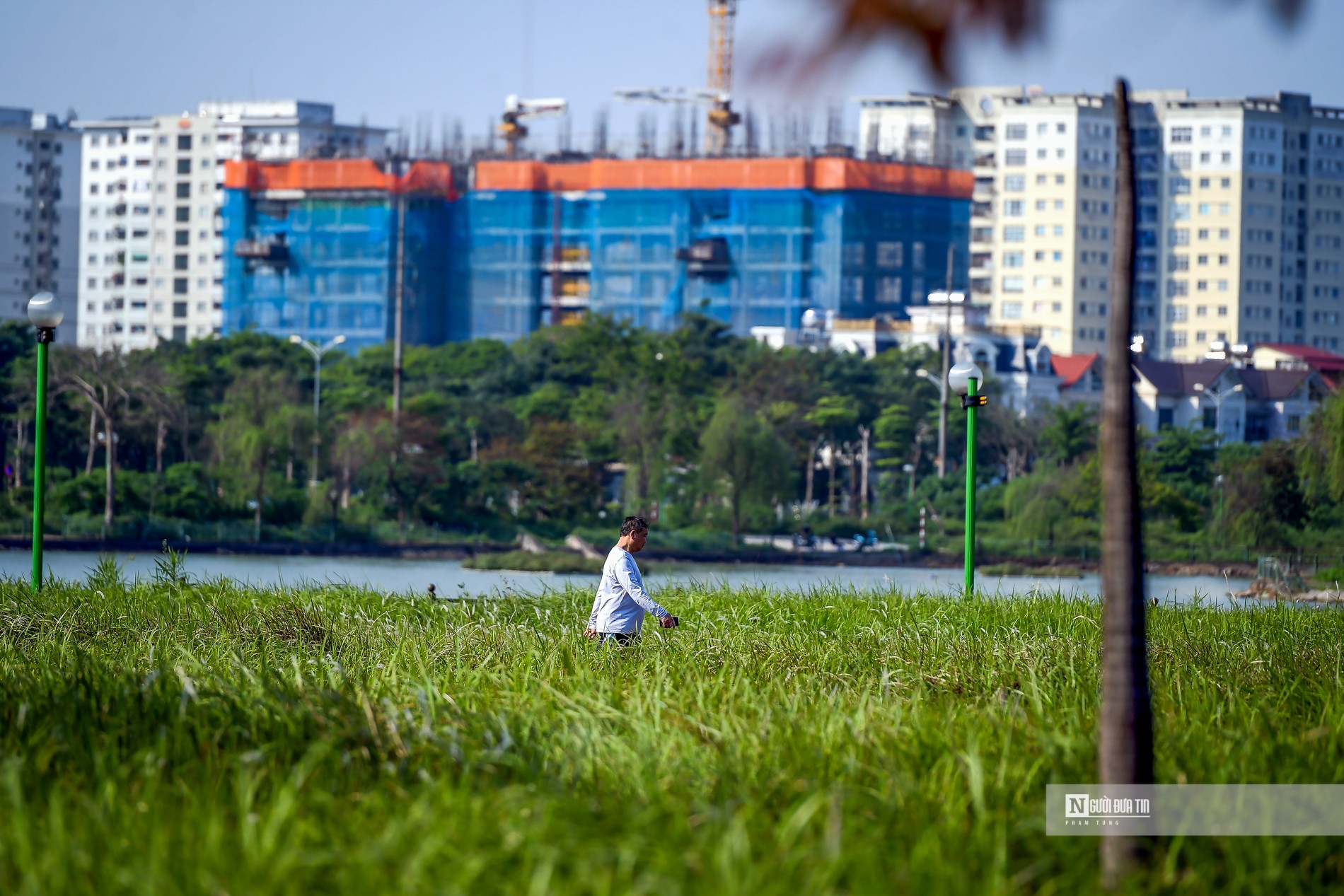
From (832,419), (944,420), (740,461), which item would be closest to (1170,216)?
(944,420)

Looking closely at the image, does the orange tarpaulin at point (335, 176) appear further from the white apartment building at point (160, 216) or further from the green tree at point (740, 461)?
the green tree at point (740, 461)

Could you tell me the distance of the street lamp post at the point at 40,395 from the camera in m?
13.7

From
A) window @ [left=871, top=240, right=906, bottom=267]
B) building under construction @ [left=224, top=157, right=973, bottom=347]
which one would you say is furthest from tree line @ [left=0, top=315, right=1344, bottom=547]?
window @ [left=871, top=240, right=906, bottom=267]

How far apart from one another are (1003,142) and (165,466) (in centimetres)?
7176

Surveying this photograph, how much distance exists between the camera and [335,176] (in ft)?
287

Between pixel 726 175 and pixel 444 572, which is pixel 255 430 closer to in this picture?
pixel 444 572

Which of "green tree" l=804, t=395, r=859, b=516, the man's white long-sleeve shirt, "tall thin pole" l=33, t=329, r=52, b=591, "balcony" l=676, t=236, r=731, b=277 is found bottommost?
the man's white long-sleeve shirt

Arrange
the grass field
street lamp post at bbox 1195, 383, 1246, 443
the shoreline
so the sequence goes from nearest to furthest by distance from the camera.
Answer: the grass field
the shoreline
street lamp post at bbox 1195, 383, 1246, 443

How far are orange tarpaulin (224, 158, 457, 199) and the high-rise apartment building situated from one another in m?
35.0

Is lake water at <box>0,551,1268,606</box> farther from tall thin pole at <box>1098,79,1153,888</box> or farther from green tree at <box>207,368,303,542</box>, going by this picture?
→ tall thin pole at <box>1098,79,1153,888</box>

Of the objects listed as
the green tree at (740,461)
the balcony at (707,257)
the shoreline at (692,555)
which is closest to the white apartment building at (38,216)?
the balcony at (707,257)

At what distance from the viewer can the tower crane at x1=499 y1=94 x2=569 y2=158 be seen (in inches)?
3920

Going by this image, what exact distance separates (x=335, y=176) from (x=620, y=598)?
8108cm

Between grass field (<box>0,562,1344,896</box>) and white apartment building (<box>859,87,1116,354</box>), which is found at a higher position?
white apartment building (<box>859,87,1116,354</box>)
